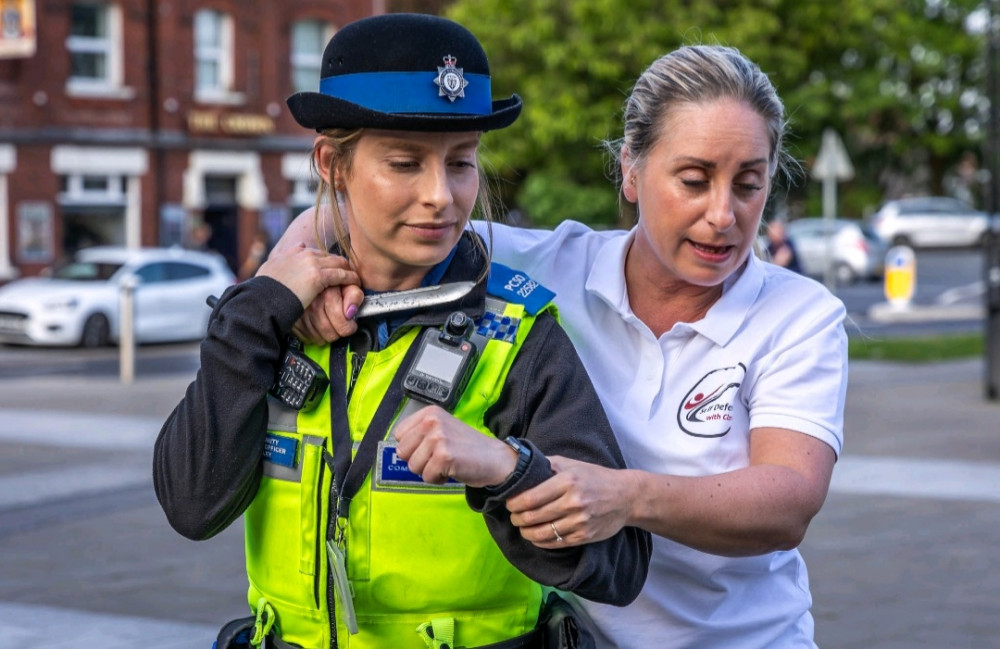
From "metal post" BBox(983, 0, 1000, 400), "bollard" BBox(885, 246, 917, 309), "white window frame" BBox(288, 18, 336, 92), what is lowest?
"bollard" BBox(885, 246, 917, 309)

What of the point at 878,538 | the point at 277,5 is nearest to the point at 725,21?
the point at 277,5

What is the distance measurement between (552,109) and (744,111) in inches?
1118

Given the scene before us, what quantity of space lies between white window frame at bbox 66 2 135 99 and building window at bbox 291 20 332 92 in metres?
4.89

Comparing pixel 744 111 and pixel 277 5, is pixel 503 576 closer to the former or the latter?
pixel 744 111

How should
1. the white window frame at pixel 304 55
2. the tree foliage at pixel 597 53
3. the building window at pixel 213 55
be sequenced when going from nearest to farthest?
the tree foliage at pixel 597 53 → the building window at pixel 213 55 → the white window frame at pixel 304 55

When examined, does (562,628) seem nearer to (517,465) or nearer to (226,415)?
(517,465)

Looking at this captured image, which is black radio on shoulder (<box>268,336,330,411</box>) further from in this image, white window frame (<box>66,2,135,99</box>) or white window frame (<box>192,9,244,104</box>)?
white window frame (<box>192,9,244,104</box>)

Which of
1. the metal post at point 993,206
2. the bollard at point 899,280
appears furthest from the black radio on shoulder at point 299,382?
the bollard at point 899,280

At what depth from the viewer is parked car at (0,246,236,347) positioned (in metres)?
21.2

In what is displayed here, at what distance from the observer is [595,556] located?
78.5 inches

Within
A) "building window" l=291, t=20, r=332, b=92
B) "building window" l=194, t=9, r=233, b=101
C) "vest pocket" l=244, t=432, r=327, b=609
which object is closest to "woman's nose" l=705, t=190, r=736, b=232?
"vest pocket" l=244, t=432, r=327, b=609

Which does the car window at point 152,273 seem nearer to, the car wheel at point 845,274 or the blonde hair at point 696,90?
the car wheel at point 845,274

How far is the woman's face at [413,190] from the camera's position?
2168 mm

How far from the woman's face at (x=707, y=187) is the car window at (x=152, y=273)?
20.2m
